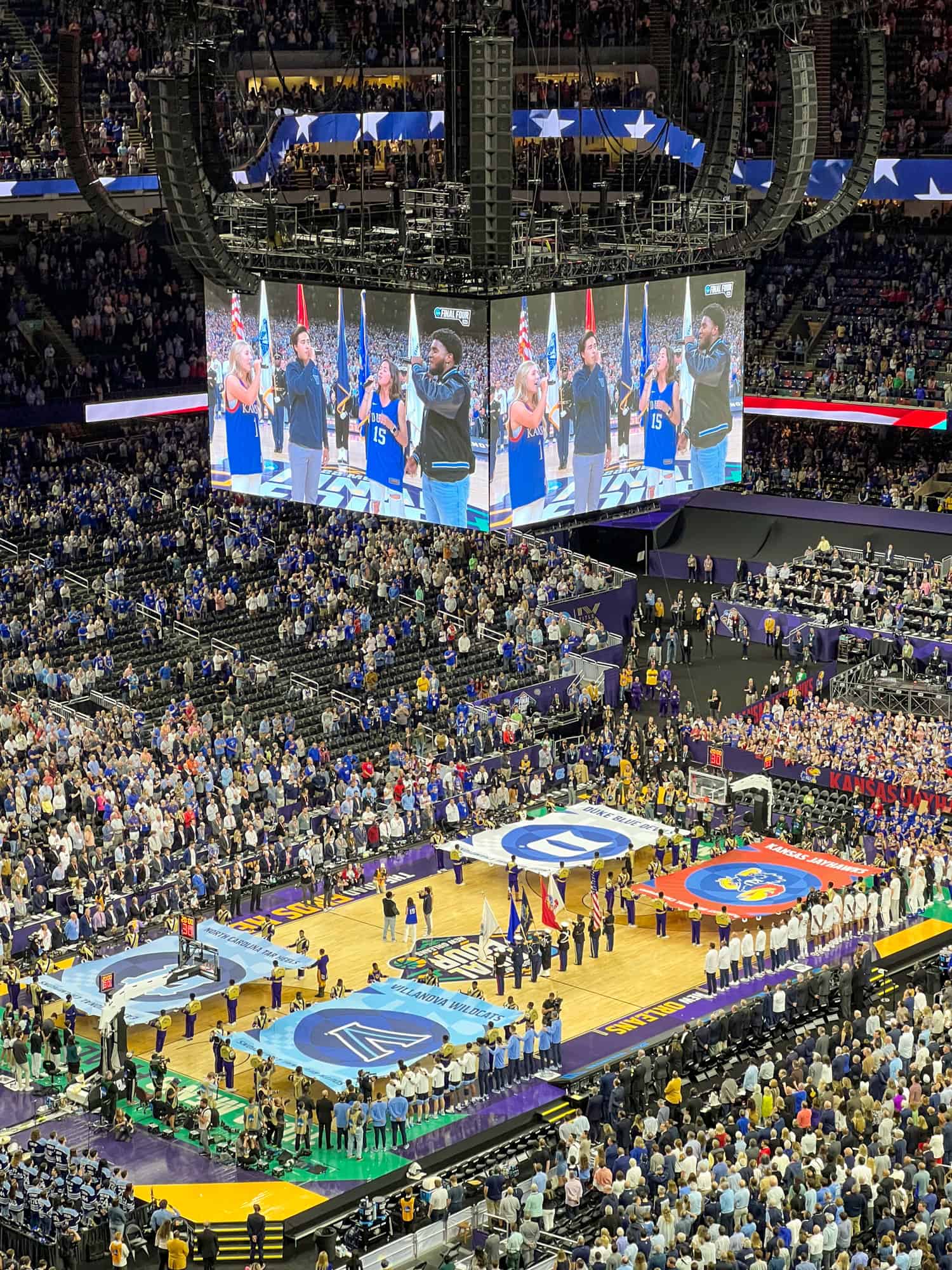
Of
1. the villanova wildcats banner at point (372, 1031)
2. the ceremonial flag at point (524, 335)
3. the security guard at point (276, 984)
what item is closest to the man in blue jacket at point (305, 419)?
the ceremonial flag at point (524, 335)

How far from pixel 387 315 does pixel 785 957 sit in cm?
1415

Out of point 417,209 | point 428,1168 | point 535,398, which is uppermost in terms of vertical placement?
point 417,209

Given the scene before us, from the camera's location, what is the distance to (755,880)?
42.7 meters

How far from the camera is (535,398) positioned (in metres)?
42.7

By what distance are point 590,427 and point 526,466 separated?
1.95 meters

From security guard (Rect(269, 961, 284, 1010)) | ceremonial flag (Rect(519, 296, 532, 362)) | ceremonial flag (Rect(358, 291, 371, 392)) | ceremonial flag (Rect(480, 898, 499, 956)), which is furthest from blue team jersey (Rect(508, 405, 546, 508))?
security guard (Rect(269, 961, 284, 1010))

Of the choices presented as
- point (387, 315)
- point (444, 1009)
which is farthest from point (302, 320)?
point (444, 1009)

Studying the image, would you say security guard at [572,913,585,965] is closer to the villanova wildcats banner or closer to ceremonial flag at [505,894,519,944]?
ceremonial flag at [505,894,519,944]

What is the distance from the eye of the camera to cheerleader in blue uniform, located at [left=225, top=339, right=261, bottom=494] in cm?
4622

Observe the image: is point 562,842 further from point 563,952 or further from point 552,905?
point 563,952

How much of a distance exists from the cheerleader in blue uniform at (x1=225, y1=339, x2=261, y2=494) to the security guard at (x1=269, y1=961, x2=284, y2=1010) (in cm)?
1195

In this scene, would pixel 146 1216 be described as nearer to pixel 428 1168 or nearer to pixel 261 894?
pixel 428 1168

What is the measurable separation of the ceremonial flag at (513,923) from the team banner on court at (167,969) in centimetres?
415

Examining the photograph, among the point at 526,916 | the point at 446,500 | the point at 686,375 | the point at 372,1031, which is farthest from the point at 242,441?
the point at 372,1031
